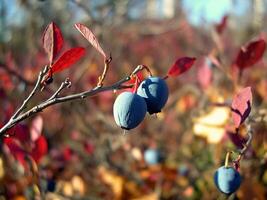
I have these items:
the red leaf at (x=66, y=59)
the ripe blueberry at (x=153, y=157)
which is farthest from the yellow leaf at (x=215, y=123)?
the red leaf at (x=66, y=59)

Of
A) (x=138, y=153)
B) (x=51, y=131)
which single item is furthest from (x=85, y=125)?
(x=51, y=131)

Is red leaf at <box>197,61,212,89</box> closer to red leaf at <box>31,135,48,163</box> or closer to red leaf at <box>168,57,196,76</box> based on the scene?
red leaf at <box>31,135,48,163</box>

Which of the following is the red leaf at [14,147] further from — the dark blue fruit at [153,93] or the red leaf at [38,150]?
the dark blue fruit at [153,93]

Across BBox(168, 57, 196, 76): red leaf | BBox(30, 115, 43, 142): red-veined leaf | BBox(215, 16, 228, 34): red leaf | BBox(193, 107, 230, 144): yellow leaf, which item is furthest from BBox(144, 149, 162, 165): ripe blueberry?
BBox(168, 57, 196, 76): red leaf

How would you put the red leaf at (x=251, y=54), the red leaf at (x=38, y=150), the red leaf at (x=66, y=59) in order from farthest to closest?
the red leaf at (x=38, y=150)
the red leaf at (x=251, y=54)
the red leaf at (x=66, y=59)

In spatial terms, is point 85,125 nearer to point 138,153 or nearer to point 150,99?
point 138,153

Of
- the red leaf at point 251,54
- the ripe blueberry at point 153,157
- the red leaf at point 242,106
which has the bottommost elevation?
the red leaf at point 242,106

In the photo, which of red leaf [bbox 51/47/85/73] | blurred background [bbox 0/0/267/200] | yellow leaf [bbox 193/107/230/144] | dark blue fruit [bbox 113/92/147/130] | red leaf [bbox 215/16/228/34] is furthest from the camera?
red leaf [bbox 215/16/228/34]

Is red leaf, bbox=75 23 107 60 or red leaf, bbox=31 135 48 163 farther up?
red leaf, bbox=31 135 48 163

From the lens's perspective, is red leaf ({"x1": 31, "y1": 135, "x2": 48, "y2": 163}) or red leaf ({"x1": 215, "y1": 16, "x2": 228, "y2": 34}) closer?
red leaf ({"x1": 31, "y1": 135, "x2": 48, "y2": 163})
